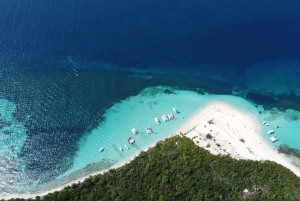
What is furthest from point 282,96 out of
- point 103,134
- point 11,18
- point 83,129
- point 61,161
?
point 11,18

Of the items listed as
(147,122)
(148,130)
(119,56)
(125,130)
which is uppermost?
(119,56)

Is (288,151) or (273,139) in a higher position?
(273,139)

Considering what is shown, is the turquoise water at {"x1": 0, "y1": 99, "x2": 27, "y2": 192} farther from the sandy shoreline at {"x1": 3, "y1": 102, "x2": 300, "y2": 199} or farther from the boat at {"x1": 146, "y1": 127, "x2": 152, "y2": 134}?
the boat at {"x1": 146, "y1": 127, "x2": 152, "y2": 134}

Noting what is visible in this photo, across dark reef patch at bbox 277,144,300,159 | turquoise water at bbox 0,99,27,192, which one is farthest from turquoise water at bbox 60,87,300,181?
turquoise water at bbox 0,99,27,192

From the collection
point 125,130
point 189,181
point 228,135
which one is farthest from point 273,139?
point 125,130

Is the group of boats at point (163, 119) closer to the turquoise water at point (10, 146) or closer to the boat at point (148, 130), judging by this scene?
the boat at point (148, 130)

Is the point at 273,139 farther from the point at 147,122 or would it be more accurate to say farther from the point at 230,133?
the point at 147,122
